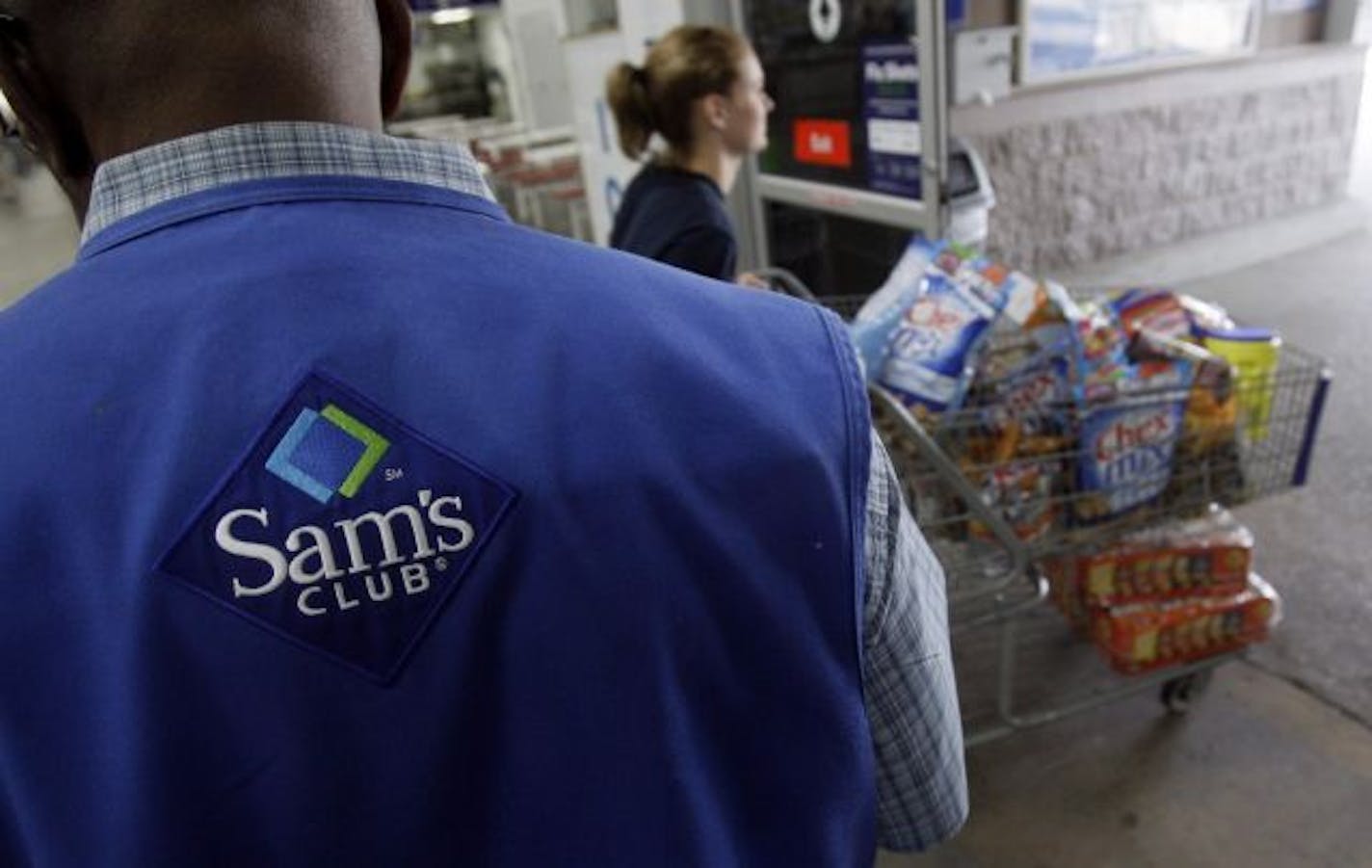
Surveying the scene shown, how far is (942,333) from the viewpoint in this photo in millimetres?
1892

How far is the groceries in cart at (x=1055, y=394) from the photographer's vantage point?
1.88 metres

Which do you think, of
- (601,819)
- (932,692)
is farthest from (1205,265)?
(601,819)

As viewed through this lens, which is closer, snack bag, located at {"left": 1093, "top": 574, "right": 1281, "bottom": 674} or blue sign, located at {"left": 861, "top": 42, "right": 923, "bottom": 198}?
snack bag, located at {"left": 1093, "top": 574, "right": 1281, "bottom": 674}

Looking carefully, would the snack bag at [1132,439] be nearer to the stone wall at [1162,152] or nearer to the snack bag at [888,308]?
the snack bag at [888,308]

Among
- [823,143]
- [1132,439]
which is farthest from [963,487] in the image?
[823,143]

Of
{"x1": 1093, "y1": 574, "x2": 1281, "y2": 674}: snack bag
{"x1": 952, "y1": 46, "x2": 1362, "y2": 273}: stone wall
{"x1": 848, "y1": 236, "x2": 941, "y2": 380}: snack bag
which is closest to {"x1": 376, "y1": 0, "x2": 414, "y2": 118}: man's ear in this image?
{"x1": 848, "y1": 236, "x2": 941, "y2": 380}: snack bag

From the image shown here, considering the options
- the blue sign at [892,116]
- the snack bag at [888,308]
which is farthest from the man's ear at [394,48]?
the blue sign at [892,116]

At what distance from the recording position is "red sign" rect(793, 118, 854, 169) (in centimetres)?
336

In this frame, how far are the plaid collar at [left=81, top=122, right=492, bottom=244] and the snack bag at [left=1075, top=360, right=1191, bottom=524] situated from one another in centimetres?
150

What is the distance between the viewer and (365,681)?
641mm

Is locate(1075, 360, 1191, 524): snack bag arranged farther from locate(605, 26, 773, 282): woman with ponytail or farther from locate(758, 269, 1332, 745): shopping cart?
locate(605, 26, 773, 282): woman with ponytail

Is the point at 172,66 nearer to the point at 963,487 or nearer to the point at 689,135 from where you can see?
the point at 963,487

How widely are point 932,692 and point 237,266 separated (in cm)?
69

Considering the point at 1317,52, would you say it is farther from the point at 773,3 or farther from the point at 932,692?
the point at 932,692
